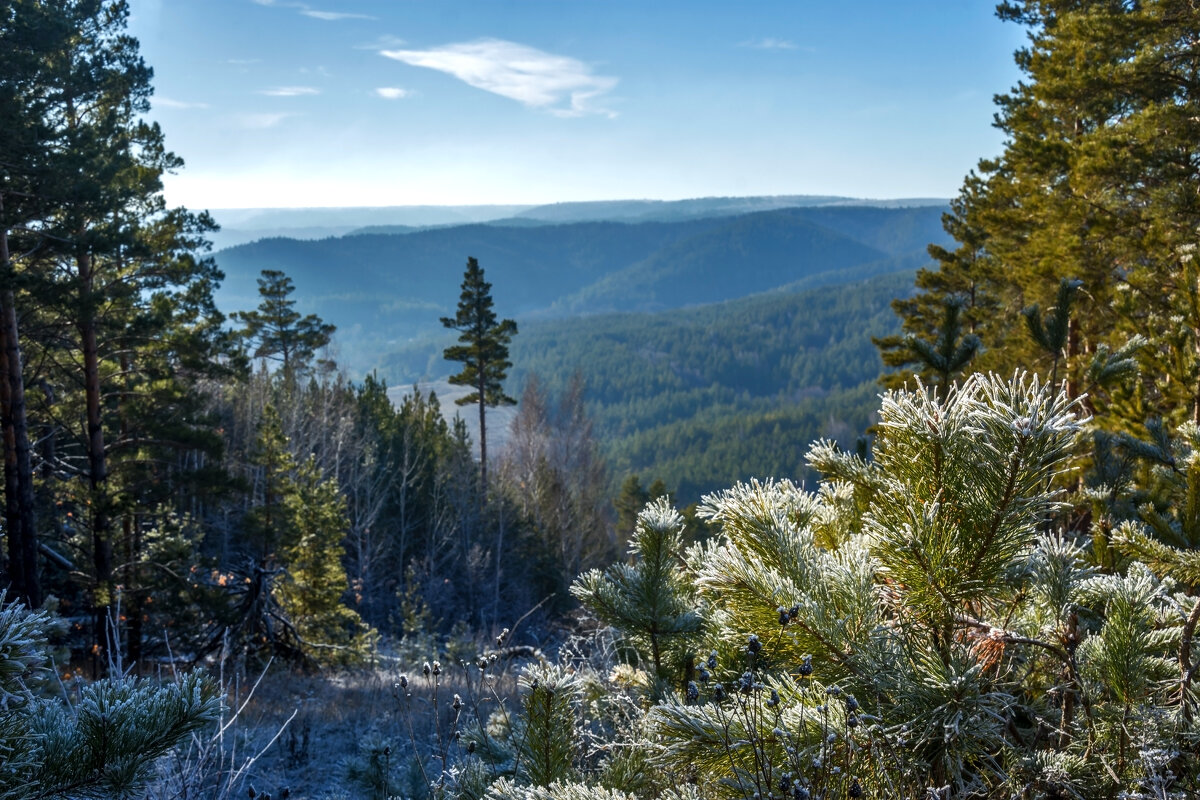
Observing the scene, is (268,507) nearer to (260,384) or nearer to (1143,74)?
(1143,74)

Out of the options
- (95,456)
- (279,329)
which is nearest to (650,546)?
(95,456)

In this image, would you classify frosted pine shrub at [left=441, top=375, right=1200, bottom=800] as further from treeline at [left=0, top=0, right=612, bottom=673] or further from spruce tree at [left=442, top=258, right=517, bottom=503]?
spruce tree at [left=442, top=258, right=517, bottom=503]

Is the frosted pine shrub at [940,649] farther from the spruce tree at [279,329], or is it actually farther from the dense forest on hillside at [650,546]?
the spruce tree at [279,329]

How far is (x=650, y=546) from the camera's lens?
2.17 metres

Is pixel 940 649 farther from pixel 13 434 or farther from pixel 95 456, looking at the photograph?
pixel 95 456

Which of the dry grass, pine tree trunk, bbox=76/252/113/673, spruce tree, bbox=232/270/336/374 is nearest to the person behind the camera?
the dry grass

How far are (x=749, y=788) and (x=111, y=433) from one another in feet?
49.0

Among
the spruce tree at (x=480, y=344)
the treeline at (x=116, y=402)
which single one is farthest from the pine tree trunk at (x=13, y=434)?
the spruce tree at (x=480, y=344)

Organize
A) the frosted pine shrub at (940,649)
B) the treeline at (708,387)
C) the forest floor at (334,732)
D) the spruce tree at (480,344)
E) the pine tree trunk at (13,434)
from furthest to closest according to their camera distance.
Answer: the treeline at (708,387)
the spruce tree at (480,344)
the pine tree trunk at (13,434)
the forest floor at (334,732)
the frosted pine shrub at (940,649)

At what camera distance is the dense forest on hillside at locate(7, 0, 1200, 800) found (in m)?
1.29

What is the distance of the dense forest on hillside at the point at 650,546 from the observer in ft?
4.22

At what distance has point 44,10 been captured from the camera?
29.7 ft

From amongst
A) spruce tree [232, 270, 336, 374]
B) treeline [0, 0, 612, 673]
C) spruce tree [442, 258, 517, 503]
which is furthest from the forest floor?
spruce tree [232, 270, 336, 374]

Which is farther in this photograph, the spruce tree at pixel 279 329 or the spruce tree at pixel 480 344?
the spruce tree at pixel 279 329
